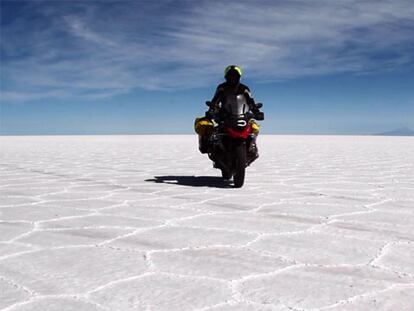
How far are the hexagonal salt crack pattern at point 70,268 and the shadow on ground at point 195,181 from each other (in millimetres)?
3666

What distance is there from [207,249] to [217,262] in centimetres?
30

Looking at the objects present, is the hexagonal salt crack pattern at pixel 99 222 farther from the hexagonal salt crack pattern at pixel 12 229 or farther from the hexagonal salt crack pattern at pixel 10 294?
the hexagonal salt crack pattern at pixel 10 294

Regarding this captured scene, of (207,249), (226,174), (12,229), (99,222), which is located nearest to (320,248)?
(207,249)

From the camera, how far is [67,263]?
2895 millimetres

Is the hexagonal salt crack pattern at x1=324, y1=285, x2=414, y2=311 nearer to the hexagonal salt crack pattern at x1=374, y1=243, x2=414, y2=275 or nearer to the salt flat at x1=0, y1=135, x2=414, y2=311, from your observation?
the salt flat at x1=0, y1=135, x2=414, y2=311

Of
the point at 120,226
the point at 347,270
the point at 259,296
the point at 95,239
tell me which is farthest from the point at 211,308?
the point at 120,226

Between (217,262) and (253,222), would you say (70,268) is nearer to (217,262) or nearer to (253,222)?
(217,262)

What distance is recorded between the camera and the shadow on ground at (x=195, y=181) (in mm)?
6875

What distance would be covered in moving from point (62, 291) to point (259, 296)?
945 mm

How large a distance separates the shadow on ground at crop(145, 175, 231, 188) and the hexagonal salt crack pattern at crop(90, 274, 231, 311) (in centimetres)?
409

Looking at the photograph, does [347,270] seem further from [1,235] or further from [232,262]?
[1,235]

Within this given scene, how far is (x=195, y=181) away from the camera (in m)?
7.32

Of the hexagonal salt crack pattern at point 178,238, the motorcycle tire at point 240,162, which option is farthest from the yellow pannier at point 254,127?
the hexagonal salt crack pattern at point 178,238

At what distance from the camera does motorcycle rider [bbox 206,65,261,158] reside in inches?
256
